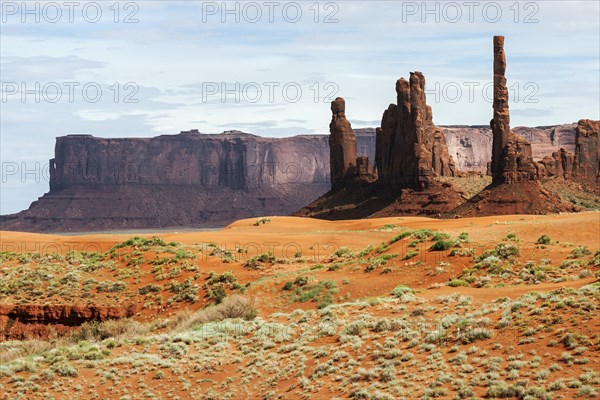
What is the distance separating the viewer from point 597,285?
86.5 feet

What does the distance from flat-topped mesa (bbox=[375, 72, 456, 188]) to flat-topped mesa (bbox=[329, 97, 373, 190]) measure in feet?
23.2

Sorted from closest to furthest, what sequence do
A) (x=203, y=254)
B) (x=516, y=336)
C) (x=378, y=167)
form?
(x=516, y=336)
(x=203, y=254)
(x=378, y=167)

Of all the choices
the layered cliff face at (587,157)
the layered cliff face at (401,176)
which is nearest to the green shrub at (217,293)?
the layered cliff face at (401,176)

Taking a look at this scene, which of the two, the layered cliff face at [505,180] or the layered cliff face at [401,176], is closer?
the layered cliff face at [505,180]

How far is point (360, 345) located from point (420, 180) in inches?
3082

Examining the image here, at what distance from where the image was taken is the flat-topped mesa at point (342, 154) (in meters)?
119

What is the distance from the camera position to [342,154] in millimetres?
120188

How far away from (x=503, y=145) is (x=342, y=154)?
3198 centimetres

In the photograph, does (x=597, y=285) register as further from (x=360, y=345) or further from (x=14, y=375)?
(x=14, y=375)

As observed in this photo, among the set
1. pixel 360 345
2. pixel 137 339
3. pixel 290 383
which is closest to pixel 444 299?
pixel 360 345

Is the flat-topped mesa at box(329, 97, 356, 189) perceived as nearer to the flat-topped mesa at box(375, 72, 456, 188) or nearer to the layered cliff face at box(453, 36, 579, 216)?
the flat-topped mesa at box(375, 72, 456, 188)

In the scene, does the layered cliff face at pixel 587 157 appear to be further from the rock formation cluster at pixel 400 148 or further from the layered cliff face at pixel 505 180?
the layered cliff face at pixel 505 180

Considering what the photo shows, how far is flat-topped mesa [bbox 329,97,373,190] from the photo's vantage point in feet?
391

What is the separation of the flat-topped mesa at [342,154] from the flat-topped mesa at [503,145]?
2884cm
